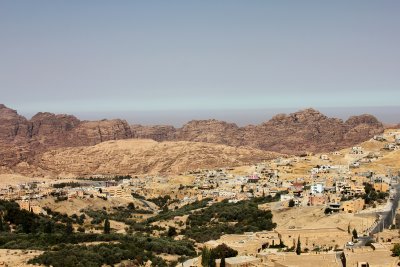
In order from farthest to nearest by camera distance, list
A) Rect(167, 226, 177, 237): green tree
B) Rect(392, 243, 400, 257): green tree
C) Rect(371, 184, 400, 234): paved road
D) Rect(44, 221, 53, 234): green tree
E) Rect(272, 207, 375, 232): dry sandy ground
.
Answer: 1. Rect(167, 226, 177, 237): green tree
2. Rect(44, 221, 53, 234): green tree
3. Rect(272, 207, 375, 232): dry sandy ground
4. Rect(371, 184, 400, 234): paved road
5. Rect(392, 243, 400, 257): green tree

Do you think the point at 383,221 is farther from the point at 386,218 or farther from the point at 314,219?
the point at 314,219

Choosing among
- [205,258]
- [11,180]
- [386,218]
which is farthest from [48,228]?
[11,180]

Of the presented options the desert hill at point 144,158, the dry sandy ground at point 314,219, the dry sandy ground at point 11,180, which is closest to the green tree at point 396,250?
the dry sandy ground at point 314,219

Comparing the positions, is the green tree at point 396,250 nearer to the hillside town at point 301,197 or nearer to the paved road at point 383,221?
the hillside town at point 301,197

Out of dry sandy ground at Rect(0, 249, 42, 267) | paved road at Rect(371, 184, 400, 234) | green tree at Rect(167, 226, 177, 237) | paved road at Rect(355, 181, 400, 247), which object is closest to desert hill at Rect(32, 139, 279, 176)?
green tree at Rect(167, 226, 177, 237)

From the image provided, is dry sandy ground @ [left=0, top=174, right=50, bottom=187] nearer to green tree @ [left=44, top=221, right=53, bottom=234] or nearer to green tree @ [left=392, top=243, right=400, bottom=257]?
green tree @ [left=44, top=221, right=53, bottom=234]

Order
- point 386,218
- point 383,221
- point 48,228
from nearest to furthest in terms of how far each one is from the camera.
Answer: point 383,221 < point 386,218 < point 48,228
